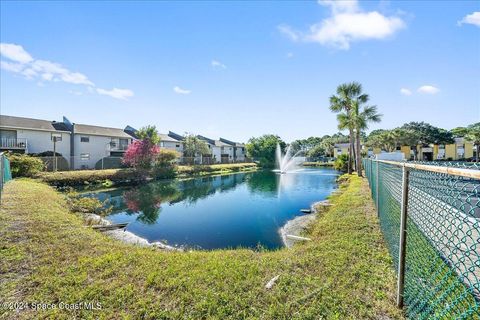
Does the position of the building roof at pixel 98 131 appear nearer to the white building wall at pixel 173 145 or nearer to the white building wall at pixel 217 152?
the white building wall at pixel 173 145

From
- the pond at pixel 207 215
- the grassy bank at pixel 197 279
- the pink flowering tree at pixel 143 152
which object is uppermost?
the pink flowering tree at pixel 143 152

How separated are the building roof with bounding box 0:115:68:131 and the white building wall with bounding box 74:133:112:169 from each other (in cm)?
253

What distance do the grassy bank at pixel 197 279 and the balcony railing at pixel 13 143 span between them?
24.2 m

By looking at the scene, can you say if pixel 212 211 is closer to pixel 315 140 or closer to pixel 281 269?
pixel 281 269

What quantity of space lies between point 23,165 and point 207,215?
48.7 feet

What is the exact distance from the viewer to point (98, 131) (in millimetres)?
31375

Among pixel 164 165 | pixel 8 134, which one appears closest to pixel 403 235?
pixel 164 165

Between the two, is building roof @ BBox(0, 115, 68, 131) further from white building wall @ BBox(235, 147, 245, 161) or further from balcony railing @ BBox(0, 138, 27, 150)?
white building wall @ BBox(235, 147, 245, 161)

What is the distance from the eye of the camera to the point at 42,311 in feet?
10.4

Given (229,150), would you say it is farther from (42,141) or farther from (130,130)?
(42,141)

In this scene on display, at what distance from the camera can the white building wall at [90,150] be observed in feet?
91.8

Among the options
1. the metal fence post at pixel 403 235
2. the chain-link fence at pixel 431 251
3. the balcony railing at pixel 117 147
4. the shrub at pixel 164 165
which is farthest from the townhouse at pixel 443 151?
the metal fence post at pixel 403 235

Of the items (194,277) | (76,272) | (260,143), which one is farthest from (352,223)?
(260,143)

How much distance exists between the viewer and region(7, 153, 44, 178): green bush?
1662 centimetres
